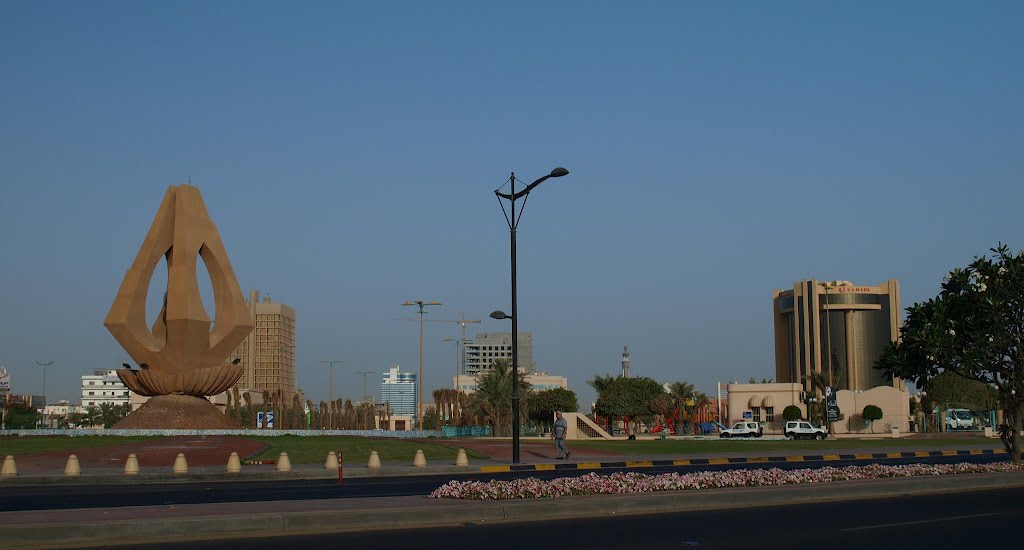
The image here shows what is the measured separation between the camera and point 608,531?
14.7m

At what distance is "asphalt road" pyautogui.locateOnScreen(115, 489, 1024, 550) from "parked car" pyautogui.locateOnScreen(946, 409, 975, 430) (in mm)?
88226

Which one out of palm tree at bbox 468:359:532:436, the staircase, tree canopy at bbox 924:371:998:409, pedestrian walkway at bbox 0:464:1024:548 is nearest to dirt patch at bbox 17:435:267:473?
pedestrian walkway at bbox 0:464:1024:548

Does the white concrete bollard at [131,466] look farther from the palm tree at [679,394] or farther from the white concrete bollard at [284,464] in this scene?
the palm tree at [679,394]

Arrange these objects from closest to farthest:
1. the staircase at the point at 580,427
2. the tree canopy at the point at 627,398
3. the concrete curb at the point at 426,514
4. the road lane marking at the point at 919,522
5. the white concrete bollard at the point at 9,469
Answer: the concrete curb at the point at 426,514 < the road lane marking at the point at 919,522 < the white concrete bollard at the point at 9,469 < the staircase at the point at 580,427 < the tree canopy at the point at 627,398

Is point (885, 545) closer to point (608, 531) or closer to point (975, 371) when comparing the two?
point (608, 531)

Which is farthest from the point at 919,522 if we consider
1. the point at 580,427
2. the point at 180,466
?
the point at 580,427

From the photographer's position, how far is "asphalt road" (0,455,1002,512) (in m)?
20.0

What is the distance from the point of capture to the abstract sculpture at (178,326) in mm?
56594

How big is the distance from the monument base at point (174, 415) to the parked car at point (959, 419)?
236 ft

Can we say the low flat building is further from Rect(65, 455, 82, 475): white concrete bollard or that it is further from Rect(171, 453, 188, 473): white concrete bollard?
Rect(65, 455, 82, 475): white concrete bollard

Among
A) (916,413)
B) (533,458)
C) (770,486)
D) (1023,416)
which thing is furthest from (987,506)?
(916,413)

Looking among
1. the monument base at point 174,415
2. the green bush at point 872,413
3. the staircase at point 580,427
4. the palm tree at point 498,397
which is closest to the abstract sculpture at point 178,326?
the monument base at point 174,415

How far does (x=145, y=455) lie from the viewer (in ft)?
121

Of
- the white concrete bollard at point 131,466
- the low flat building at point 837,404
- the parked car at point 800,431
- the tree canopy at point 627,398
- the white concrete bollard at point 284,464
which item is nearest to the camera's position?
the white concrete bollard at point 131,466
